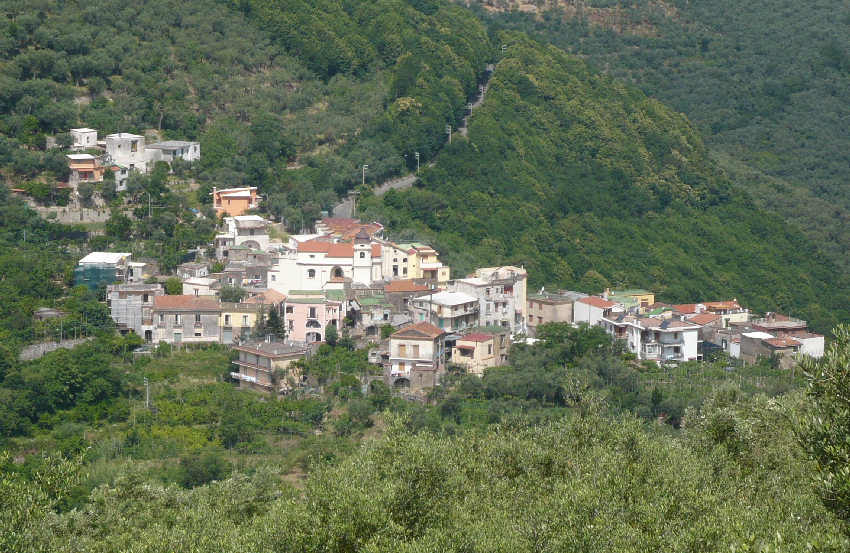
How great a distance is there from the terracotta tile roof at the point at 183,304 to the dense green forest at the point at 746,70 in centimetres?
3334

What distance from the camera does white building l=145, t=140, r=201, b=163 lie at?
151 ft

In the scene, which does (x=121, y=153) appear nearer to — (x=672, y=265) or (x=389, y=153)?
(x=389, y=153)

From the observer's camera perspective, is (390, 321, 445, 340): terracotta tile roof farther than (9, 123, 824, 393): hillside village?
No

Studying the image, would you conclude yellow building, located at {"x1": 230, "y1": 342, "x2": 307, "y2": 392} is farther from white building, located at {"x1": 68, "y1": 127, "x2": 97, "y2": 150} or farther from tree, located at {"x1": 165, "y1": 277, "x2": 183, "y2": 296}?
white building, located at {"x1": 68, "y1": 127, "x2": 97, "y2": 150}

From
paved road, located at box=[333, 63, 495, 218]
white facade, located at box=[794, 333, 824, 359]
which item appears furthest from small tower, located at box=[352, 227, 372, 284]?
white facade, located at box=[794, 333, 824, 359]

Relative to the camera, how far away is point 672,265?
51.0 metres

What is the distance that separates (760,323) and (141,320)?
20.6m

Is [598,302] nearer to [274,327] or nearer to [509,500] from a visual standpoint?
[274,327]

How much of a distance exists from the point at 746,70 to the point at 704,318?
42.0m

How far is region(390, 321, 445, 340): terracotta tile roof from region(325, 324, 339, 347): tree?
73.5 inches

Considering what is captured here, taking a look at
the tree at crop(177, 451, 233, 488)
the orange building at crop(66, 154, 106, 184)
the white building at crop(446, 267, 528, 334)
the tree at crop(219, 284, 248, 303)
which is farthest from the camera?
the orange building at crop(66, 154, 106, 184)

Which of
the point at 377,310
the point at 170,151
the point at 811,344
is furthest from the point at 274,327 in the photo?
the point at 811,344

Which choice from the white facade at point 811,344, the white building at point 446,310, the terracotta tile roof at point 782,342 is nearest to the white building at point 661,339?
the terracotta tile roof at point 782,342

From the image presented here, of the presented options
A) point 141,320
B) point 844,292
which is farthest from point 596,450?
point 844,292
